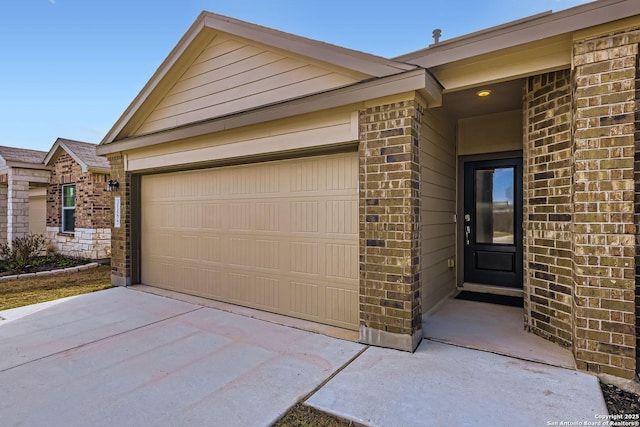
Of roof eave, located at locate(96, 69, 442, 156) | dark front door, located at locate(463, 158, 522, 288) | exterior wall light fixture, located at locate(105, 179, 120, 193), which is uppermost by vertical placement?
roof eave, located at locate(96, 69, 442, 156)

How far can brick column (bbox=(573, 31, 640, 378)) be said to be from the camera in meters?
2.61

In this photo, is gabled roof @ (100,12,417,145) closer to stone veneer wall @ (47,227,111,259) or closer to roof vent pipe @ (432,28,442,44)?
roof vent pipe @ (432,28,442,44)

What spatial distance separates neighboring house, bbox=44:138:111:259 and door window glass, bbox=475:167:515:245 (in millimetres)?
9614

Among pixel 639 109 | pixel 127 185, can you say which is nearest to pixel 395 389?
pixel 639 109

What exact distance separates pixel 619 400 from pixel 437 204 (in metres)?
2.86

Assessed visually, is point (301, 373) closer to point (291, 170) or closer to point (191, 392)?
point (191, 392)

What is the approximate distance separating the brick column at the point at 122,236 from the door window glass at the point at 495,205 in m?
6.58

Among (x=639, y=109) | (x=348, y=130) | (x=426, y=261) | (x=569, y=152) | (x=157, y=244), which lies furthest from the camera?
(x=157, y=244)

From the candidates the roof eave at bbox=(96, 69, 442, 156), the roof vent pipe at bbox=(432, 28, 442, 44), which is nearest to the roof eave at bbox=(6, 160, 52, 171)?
the roof eave at bbox=(96, 69, 442, 156)

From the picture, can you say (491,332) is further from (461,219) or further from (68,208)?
(68,208)

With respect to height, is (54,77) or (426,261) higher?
(54,77)

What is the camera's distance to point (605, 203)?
8.78ft

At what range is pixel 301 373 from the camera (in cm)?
290

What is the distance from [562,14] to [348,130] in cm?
213
